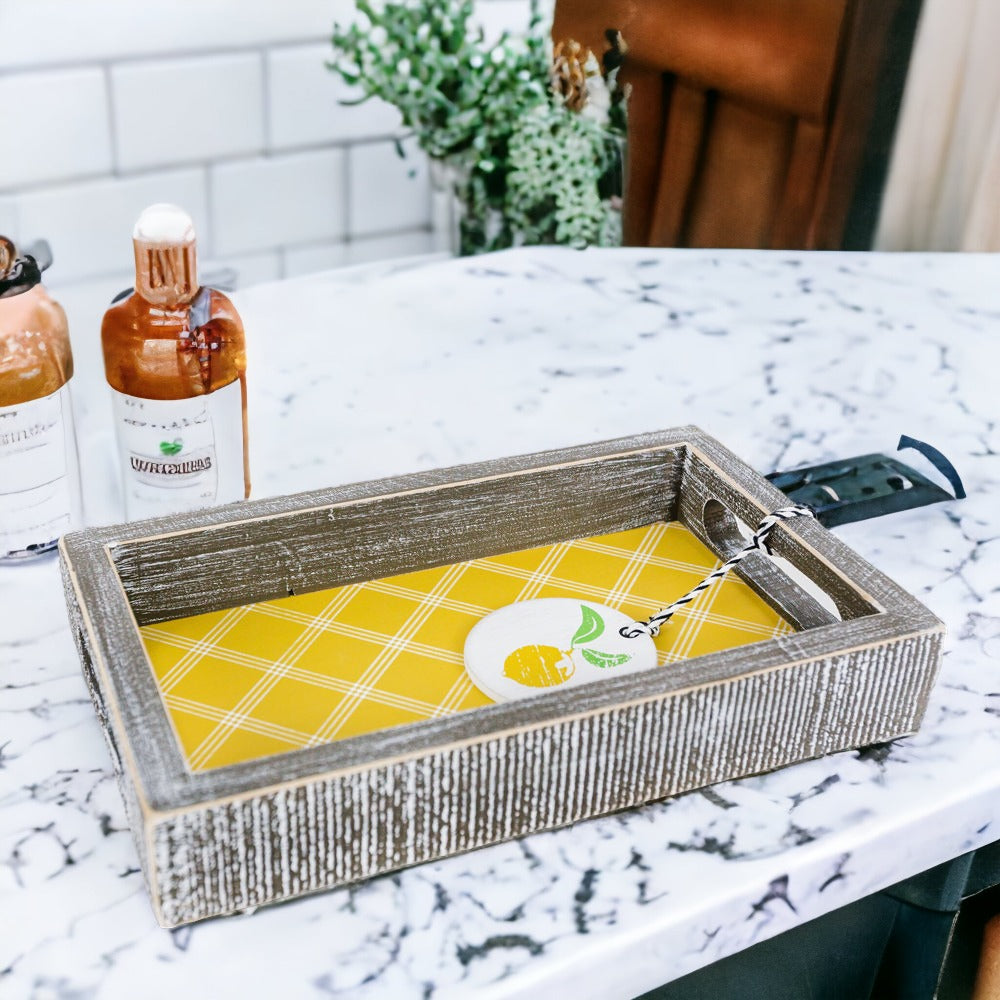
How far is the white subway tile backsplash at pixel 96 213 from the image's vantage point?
63.5 inches

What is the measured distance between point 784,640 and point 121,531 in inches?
12.1

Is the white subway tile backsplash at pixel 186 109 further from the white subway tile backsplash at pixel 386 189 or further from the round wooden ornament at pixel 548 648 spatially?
the round wooden ornament at pixel 548 648

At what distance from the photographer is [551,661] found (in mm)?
579

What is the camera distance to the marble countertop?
48 cm

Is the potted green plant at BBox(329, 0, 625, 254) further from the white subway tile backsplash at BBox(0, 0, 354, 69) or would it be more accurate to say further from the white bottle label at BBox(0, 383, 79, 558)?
the white bottle label at BBox(0, 383, 79, 558)

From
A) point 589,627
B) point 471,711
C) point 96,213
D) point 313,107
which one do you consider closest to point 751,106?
point 589,627

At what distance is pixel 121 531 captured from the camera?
0.57 m

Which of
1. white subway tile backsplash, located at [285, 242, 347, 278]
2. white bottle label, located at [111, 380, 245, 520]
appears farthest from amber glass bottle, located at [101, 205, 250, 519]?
white subway tile backsplash, located at [285, 242, 347, 278]

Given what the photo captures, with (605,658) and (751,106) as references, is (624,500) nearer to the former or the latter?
(605,658)

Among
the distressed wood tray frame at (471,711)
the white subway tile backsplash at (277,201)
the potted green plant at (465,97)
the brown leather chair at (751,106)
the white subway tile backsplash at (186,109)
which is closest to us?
the distressed wood tray frame at (471,711)

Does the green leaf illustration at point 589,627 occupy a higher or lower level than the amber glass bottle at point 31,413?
lower

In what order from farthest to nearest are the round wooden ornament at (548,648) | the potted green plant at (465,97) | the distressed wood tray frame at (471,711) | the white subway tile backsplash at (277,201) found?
the white subway tile backsplash at (277,201) → the potted green plant at (465,97) → the round wooden ornament at (548,648) → the distressed wood tray frame at (471,711)

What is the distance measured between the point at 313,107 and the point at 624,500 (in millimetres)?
1244

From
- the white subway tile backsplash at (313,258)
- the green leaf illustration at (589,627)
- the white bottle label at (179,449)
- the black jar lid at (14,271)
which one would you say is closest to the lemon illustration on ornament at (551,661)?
the green leaf illustration at (589,627)
